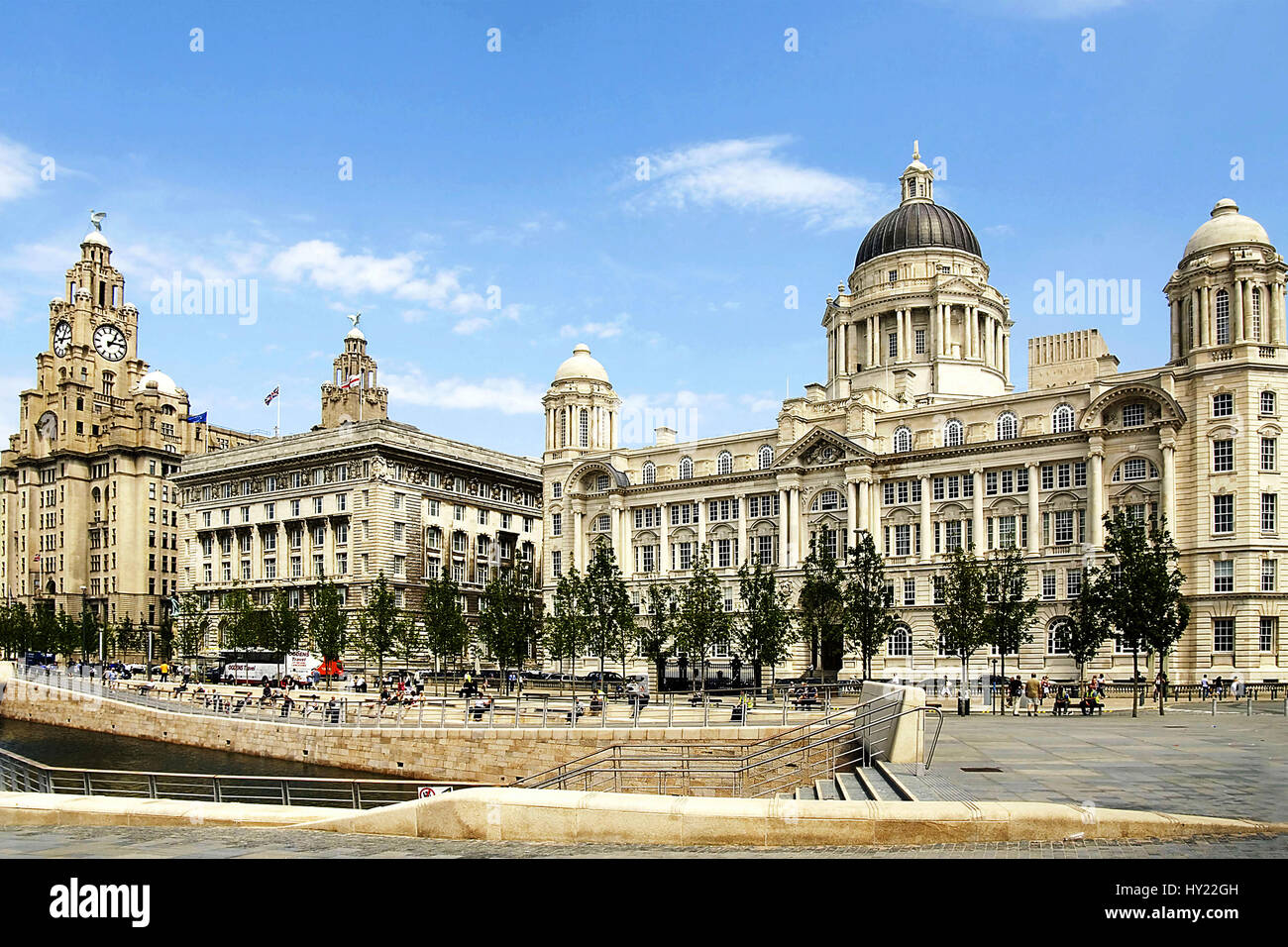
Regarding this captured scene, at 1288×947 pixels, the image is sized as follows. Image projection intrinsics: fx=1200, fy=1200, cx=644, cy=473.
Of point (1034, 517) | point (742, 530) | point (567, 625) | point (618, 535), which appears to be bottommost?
point (567, 625)

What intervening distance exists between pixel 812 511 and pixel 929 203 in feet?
120

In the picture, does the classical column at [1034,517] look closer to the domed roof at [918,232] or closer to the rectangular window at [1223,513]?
the rectangular window at [1223,513]

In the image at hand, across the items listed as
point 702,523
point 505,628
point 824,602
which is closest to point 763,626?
point 824,602

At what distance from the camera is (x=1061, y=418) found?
8219 cm

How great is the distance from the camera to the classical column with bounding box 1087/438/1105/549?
3071 inches

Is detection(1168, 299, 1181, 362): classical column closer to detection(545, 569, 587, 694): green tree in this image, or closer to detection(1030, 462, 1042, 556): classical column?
detection(1030, 462, 1042, 556): classical column

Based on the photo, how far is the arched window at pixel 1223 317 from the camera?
249 ft

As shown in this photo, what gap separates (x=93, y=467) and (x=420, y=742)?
106738 millimetres

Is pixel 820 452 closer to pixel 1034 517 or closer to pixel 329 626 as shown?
pixel 1034 517

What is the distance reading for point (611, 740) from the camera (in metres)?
42.2

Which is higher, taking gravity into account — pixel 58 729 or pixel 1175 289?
pixel 1175 289
